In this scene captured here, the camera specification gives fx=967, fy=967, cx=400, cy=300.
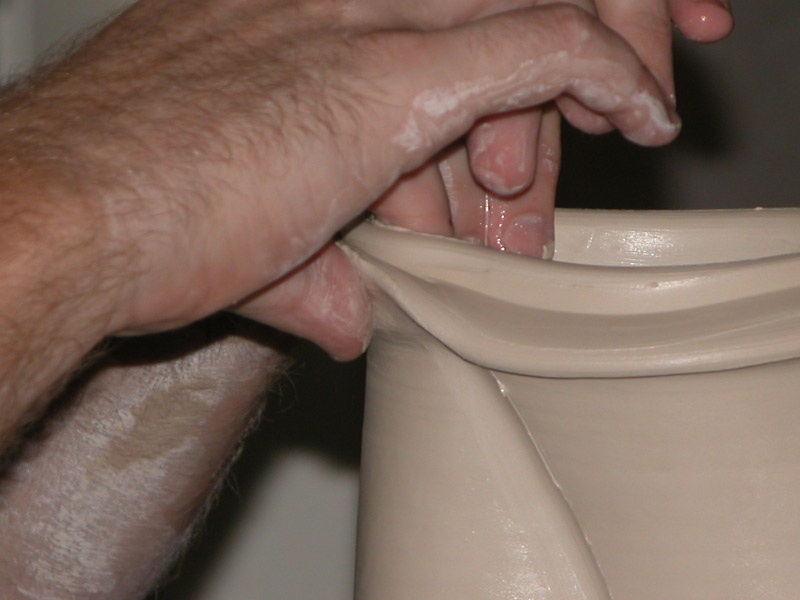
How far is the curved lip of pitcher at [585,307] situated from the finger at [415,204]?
2 cm

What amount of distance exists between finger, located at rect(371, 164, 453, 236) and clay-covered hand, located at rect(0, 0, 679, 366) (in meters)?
0.03

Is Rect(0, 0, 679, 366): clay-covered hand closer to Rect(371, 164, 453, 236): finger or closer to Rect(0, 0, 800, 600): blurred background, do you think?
Rect(371, 164, 453, 236): finger

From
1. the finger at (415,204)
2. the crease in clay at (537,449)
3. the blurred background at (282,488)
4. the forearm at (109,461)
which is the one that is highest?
the finger at (415,204)

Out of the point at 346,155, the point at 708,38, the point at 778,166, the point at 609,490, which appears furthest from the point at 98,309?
the point at 778,166

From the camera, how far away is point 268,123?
43cm

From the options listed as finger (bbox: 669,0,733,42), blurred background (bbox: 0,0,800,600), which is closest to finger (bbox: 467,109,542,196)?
finger (bbox: 669,0,733,42)

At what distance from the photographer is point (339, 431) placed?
978 millimetres

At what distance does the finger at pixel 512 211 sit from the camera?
0.54 meters

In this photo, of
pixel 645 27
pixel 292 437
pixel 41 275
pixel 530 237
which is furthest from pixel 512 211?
pixel 292 437

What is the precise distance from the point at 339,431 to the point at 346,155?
1.89 feet

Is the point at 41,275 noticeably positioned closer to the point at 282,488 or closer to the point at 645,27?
the point at 645,27

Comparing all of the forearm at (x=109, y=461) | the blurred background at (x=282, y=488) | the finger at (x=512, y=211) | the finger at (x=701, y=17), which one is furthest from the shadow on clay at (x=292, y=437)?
the finger at (x=701, y=17)

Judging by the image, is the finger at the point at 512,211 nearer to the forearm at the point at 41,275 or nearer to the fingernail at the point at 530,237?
the fingernail at the point at 530,237

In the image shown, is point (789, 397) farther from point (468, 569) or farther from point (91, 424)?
point (91, 424)
